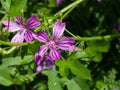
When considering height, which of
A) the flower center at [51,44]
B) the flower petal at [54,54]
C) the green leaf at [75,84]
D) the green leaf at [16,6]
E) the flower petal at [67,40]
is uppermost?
the green leaf at [16,6]

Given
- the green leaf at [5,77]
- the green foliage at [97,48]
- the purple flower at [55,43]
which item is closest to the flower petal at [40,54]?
the purple flower at [55,43]

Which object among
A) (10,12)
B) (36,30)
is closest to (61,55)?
(36,30)

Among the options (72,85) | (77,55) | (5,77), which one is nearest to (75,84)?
(72,85)

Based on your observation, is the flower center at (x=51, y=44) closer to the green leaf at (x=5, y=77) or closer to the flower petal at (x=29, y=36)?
the flower petal at (x=29, y=36)

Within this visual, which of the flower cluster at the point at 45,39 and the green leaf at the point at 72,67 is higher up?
→ the flower cluster at the point at 45,39

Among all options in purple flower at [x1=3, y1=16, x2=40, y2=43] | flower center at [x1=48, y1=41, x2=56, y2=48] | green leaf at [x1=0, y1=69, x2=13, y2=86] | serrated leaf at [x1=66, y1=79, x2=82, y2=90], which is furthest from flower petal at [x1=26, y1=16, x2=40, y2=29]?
green leaf at [x1=0, y1=69, x2=13, y2=86]

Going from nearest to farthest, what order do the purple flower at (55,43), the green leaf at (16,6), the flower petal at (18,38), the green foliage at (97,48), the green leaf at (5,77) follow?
the green leaf at (16,6)
the purple flower at (55,43)
the flower petal at (18,38)
the green leaf at (5,77)
the green foliage at (97,48)

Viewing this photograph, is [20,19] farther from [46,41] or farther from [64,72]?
[64,72]

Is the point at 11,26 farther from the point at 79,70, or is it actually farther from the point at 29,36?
the point at 79,70
